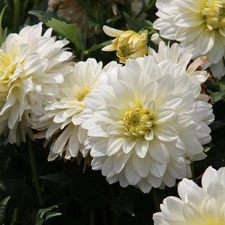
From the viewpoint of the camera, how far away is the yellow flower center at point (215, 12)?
1.12m

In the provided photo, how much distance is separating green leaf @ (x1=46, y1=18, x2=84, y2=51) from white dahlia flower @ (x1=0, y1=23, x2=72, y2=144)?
100 millimetres

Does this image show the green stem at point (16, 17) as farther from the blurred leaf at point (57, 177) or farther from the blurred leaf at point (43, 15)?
the blurred leaf at point (57, 177)

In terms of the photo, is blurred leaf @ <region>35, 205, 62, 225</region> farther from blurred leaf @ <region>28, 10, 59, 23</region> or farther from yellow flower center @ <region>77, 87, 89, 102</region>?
blurred leaf @ <region>28, 10, 59, 23</region>

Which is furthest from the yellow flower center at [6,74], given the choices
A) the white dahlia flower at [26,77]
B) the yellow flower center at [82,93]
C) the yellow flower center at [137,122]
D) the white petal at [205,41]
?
the white petal at [205,41]

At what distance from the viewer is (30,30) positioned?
1.15 m

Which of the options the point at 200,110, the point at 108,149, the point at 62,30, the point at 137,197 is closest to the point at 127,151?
the point at 108,149

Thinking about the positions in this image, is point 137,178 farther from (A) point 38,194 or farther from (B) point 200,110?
(A) point 38,194

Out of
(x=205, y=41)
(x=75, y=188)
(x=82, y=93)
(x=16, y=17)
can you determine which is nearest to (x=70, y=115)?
(x=82, y=93)

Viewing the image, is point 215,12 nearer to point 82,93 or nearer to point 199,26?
point 199,26

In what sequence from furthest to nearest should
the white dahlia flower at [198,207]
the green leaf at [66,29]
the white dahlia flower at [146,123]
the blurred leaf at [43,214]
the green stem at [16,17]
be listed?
1. the green stem at [16,17]
2. the green leaf at [66,29]
3. the blurred leaf at [43,214]
4. the white dahlia flower at [146,123]
5. the white dahlia flower at [198,207]

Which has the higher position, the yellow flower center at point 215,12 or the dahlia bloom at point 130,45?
the yellow flower center at point 215,12

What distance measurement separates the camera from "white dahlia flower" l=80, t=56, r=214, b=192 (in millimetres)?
978

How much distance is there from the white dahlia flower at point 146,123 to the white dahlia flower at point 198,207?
0.10m

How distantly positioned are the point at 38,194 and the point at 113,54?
1.16 ft
